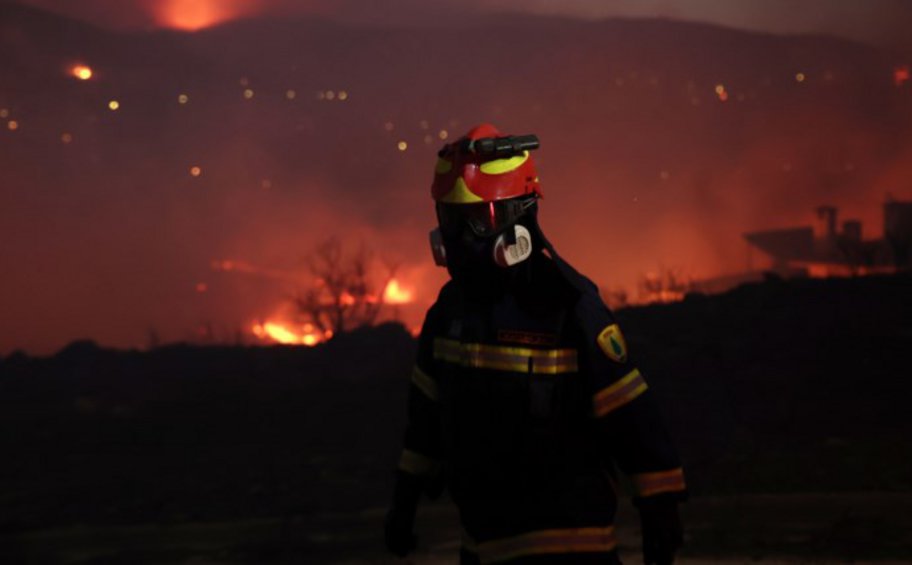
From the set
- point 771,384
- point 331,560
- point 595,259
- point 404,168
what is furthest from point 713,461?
point 404,168

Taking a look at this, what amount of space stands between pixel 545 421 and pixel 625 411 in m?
0.22

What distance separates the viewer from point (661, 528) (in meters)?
3.51

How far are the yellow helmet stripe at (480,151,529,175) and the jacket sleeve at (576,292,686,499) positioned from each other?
44 centimetres

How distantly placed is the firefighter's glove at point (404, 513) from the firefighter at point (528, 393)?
227mm

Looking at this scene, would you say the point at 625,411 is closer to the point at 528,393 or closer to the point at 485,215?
the point at 528,393

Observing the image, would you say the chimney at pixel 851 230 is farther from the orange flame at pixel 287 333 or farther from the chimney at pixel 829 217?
the orange flame at pixel 287 333

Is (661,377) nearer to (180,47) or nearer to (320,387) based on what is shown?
(320,387)

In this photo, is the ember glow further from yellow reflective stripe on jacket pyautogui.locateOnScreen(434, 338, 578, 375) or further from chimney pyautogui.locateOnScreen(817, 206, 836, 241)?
yellow reflective stripe on jacket pyautogui.locateOnScreen(434, 338, 578, 375)

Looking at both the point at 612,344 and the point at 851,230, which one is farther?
the point at 851,230

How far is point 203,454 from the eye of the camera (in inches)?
436

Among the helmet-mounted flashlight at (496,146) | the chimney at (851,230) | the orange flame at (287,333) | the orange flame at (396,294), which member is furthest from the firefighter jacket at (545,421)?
the orange flame at (396,294)

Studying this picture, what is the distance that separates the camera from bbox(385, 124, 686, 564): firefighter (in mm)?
3555

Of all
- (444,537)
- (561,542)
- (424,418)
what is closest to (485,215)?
(424,418)

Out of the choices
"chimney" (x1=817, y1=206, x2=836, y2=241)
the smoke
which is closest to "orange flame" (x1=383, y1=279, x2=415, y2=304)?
the smoke
